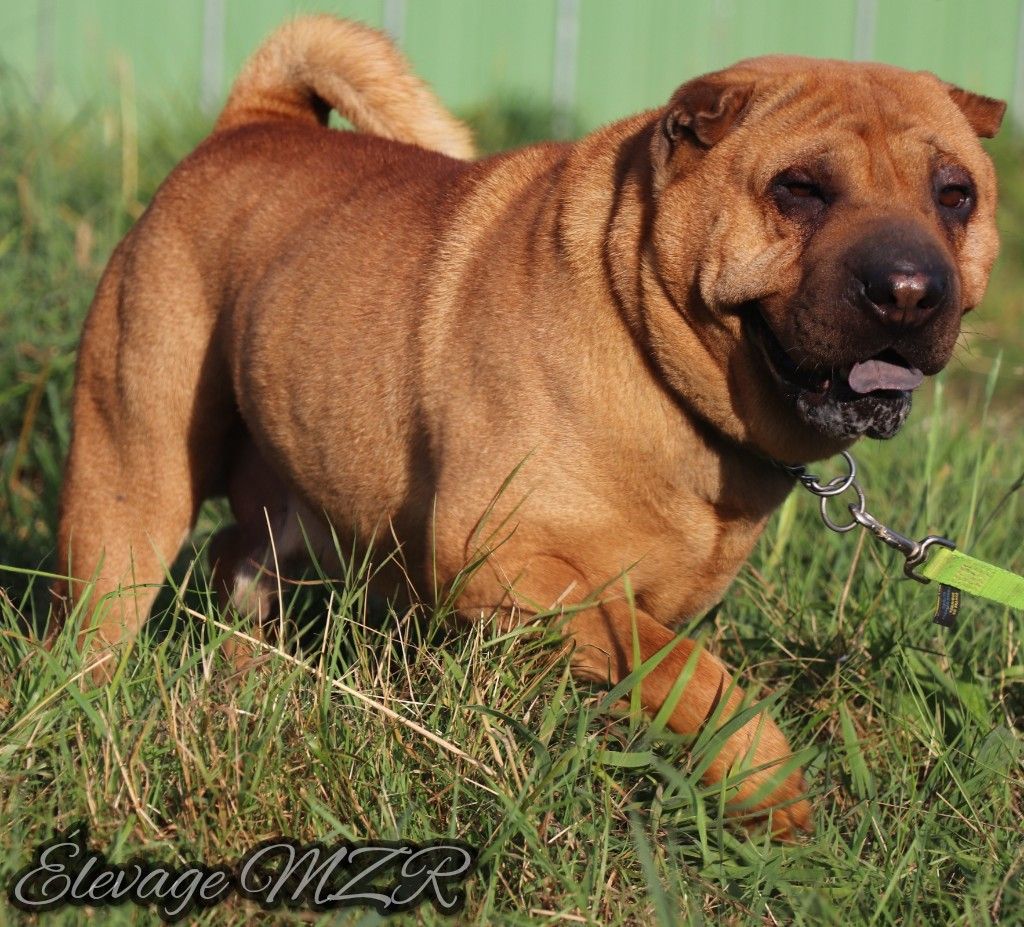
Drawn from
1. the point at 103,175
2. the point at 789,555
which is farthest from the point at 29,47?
the point at 789,555

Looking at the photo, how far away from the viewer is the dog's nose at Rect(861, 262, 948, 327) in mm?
2639

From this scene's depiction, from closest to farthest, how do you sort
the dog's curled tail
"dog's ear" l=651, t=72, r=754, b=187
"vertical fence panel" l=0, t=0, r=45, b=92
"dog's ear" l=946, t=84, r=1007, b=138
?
"dog's ear" l=651, t=72, r=754, b=187 < "dog's ear" l=946, t=84, r=1007, b=138 < the dog's curled tail < "vertical fence panel" l=0, t=0, r=45, b=92

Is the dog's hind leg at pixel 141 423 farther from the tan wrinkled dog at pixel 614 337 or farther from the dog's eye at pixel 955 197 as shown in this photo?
the dog's eye at pixel 955 197

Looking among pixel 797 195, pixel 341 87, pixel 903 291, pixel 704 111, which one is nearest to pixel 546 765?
pixel 903 291

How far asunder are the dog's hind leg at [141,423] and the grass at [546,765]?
14.8 inches

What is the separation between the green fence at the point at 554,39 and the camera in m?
9.88

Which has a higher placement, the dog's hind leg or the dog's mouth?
the dog's mouth

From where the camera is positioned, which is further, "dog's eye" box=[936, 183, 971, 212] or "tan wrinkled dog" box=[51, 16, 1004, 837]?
"dog's eye" box=[936, 183, 971, 212]

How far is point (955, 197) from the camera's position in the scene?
117 inches

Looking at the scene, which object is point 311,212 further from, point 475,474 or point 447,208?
point 475,474

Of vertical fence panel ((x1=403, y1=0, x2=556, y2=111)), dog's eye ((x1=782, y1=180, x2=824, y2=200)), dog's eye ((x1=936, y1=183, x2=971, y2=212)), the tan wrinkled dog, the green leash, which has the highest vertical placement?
dog's eye ((x1=782, y1=180, x2=824, y2=200))

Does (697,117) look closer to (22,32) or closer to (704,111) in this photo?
(704,111)

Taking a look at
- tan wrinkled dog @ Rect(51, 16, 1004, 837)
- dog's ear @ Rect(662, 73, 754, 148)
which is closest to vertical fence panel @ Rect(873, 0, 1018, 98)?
tan wrinkled dog @ Rect(51, 16, 1004, 837)

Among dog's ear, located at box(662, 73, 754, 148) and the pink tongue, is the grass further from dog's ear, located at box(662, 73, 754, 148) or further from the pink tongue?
dog's ear, located at box(662, 73, 754, 148)
